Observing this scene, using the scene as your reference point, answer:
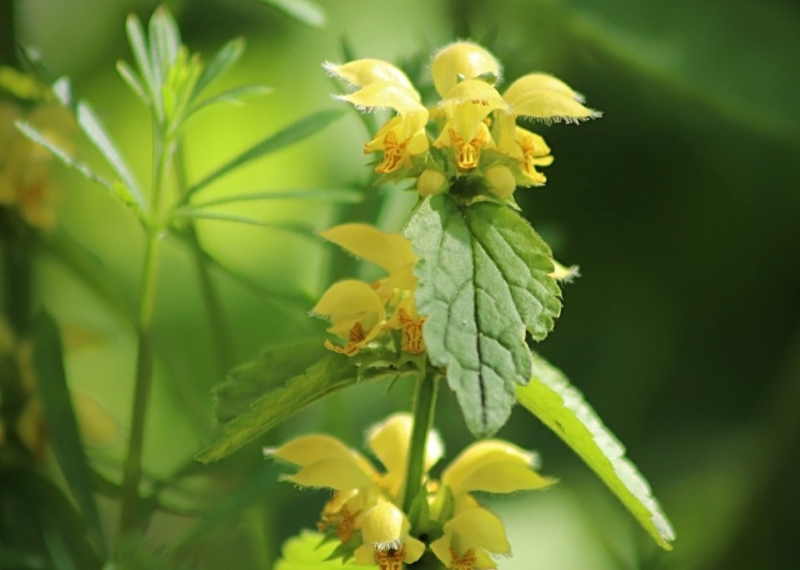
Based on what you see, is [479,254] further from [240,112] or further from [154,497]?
[240,112]

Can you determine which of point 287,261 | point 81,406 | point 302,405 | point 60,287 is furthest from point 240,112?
point 302,405

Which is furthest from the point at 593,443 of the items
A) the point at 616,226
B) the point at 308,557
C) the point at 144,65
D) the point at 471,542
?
the point at 616,226

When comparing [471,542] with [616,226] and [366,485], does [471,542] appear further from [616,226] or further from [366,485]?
[616,226]

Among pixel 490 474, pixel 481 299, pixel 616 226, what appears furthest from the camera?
pixel 616 226

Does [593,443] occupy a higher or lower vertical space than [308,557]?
higher

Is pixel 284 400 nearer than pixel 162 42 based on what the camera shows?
Yes

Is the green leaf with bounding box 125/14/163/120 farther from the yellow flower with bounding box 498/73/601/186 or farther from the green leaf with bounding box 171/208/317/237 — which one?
the yellow flower with bounding box 498/73/601/186

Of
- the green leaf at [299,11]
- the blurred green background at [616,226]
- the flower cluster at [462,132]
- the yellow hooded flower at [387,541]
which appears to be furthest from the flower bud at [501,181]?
the blurred green background at [616,226]
